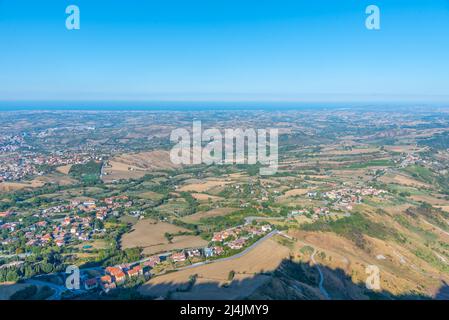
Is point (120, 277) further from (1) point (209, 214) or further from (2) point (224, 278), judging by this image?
(1) point (209, 214)

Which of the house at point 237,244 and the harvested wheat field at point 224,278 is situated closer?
the harvested wheat field at point 224,278

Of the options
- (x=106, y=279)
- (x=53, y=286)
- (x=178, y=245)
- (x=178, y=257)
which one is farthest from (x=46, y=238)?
(x=178, y=257)

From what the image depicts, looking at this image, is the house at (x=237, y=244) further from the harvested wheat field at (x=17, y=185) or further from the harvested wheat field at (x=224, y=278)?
the harvested wheat field at (x=17, y=185)

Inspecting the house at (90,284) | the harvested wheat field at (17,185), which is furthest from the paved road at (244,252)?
the harvested wheat field at (17,185)

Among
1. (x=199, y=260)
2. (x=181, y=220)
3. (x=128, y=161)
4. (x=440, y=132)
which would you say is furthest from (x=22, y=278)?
(x=440, y=132)

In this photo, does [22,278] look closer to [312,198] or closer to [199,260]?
[199,260]

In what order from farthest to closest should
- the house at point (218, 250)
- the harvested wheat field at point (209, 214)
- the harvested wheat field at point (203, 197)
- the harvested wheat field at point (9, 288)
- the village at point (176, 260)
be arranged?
1. the harvested wheat field at point (203, 197)
2. the harvested wheat field at point (209, 214)
3. the house at point (218, 250)
4. the village at point (176, 260)
5. the harvested wheat field at point (9, 288)
